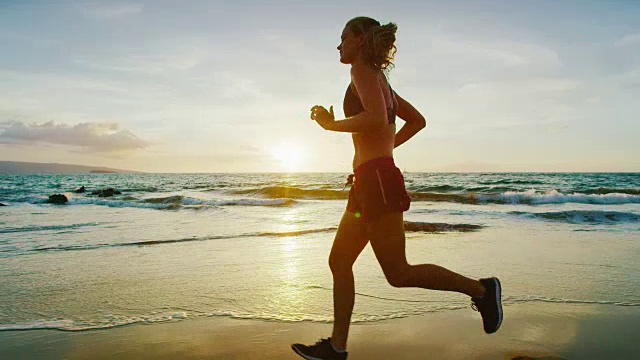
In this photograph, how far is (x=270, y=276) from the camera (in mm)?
5809

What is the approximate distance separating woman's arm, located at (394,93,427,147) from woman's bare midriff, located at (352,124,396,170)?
34 cm

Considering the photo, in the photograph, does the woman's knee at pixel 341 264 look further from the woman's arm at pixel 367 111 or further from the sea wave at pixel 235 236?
the sea wave at pixel 235 236

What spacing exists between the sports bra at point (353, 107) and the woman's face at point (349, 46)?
18 cm

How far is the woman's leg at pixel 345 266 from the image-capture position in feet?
10.2

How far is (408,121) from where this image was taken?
3404 mm

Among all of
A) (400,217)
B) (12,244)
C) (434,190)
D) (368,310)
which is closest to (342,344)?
(400,217)

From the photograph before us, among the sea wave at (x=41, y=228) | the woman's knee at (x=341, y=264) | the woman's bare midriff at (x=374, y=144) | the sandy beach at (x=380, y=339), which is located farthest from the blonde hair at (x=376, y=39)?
the sea wave at (x=41, y=228)

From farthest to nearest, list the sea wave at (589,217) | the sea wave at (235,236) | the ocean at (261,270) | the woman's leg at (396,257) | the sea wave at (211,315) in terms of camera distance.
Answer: the sea wave at (589,217)
the sea wave at (235,236)
the ocean at (261,270)
the sea wave at (211,315)
the woman's leg at (396,257)

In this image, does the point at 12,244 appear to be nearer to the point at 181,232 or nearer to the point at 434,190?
the point at 181,232

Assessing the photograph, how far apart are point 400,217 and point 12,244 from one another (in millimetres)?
8368

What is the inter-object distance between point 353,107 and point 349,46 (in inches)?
14.6

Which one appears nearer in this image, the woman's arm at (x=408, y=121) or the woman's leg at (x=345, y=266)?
the woman's leg at (x=345, y=266)

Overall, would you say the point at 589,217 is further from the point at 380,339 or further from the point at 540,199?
the point at 380,339

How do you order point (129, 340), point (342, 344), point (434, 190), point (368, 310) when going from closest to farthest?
point (342, 344), point (129, 340), point (368, 310), point (434, 190)
